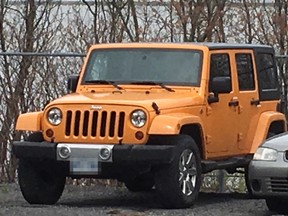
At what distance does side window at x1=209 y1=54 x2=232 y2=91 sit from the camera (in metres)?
13.7

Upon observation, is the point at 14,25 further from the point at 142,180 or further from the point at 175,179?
the point at 175,179

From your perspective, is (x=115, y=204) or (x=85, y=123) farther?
(x=115, y=204)

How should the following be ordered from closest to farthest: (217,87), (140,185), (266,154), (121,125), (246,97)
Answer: (266,154) < (121,125) < (217,87) < (246,97) < (140,185)

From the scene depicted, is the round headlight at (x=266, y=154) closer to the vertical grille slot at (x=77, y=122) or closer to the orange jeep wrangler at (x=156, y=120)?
the orange jeep wrangler at (x=156, y=120)

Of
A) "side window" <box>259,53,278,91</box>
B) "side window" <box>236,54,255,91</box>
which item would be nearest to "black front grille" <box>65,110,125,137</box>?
"side window" <box>236,54,255,91</box>

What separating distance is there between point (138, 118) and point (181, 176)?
78 centimetres

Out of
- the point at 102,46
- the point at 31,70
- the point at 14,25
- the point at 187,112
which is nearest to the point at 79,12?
the point at 14,25

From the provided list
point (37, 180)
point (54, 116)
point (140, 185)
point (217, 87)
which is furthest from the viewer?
point (140, 185)

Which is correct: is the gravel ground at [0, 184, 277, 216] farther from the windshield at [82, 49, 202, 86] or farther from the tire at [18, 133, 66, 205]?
the windshield at [82, 49, 202, 86]

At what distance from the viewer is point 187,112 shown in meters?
12.9

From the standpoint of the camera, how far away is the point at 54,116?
41.9 feet

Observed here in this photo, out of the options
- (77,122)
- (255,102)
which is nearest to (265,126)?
(255,102)

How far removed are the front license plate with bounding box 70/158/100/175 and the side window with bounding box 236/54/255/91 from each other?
2.52 metres

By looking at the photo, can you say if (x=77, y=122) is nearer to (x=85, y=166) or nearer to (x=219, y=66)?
(x=85, y=166)
